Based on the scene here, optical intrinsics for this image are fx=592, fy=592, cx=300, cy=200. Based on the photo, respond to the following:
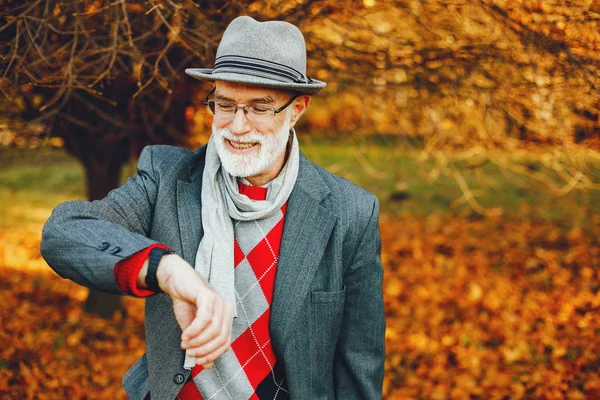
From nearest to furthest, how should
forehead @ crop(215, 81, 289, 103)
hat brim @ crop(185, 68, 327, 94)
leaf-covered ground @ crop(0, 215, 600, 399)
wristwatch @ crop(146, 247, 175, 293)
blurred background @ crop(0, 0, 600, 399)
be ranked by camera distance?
wristwatch @ crop(146, 247, 175, 293) < hat brim @ crop(185, 68, 327, 94) < forehead @ crop(215, 81, 289, 103) < blurred background @ crop(0, 0, 600, 399) < leaf-covered ground @ crop(0, 215, 600, 399)

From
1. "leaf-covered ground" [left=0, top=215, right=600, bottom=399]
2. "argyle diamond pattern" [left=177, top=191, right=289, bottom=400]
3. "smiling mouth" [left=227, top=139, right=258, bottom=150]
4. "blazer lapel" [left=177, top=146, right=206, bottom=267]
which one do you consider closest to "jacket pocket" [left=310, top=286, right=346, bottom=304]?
"argyle diamond pattern" [left=177, top=191, right=289, bottom=400]

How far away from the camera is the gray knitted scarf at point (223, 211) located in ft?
6.97

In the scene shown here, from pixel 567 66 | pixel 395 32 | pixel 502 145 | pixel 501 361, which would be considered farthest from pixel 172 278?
pixel 502 145

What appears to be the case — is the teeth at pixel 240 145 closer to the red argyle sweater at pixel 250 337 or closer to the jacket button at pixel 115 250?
the red argyle sweater at pixel 250 337

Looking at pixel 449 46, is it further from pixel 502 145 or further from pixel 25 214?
pixel 25 214

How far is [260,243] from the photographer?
2.29 metres

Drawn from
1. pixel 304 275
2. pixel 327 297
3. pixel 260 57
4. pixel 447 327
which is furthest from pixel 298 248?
pixel 447 327

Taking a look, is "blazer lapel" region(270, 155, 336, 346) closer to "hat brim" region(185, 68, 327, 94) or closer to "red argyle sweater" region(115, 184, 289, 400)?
"red argyle sweater" region(115, 184, 289, 400)

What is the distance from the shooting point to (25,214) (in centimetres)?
1036

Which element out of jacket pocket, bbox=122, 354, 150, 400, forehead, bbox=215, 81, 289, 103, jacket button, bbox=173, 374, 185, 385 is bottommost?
jacket pocket, bbox=122, 354, 150, 400

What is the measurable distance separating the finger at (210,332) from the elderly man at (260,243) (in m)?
0.55

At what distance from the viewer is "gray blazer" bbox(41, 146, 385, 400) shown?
218cm

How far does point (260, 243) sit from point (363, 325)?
1.77ft

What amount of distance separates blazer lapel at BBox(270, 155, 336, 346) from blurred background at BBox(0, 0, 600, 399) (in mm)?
1312
